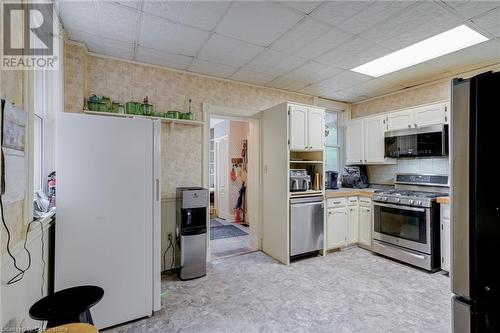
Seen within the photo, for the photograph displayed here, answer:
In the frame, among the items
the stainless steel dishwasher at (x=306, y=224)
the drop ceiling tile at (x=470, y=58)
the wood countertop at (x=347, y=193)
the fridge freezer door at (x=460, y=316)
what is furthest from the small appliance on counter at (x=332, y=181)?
the fridge freezer door at (x=460, y=316)

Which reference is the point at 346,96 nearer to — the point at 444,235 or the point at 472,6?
the point at 472,6

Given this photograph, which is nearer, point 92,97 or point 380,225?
point 92,97

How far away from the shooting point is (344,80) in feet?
12.4

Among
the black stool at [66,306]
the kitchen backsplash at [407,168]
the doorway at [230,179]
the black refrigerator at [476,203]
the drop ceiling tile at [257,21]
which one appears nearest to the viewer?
the black refrigerator at [476,203]

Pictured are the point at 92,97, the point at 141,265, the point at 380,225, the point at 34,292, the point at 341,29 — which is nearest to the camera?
the point at 34,292

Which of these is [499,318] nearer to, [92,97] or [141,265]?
[141,265]

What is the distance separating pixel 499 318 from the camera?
0.91m

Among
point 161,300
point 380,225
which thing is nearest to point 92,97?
point 161,300

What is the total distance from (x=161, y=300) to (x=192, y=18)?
8.98 feet

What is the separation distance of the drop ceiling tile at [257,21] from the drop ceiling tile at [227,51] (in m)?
0.12

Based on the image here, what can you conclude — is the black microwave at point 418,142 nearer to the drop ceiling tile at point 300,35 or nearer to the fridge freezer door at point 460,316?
the drop ceiling tile at point 300,35

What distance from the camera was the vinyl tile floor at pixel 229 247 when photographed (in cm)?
384

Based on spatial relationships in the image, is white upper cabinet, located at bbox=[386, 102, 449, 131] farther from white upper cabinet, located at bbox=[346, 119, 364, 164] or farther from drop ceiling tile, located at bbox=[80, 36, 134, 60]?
drop ceiling tile, located at bbox=[80, 36, 134, 60]

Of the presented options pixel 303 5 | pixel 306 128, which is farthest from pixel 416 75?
pixel 303 5
